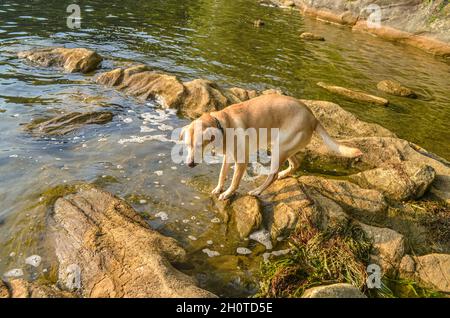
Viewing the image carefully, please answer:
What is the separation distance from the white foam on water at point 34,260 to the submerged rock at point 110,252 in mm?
292

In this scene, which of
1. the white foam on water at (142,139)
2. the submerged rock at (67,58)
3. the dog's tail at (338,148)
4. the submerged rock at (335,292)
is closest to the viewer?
the submerged rock at (335,292)

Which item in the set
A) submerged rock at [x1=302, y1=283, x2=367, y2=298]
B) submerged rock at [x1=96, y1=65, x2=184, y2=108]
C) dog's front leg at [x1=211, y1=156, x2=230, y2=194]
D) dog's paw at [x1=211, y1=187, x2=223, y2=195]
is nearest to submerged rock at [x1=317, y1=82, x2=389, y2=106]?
submerged rock at [x1=96, y1=65, x2=184, y2=108]

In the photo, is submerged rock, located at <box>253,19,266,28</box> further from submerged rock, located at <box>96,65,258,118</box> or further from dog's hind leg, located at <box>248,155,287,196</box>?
dog's hind leg, located at <box>248,155,287,196</box>

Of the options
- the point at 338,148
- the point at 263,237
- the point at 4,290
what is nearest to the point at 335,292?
the point at 263,237

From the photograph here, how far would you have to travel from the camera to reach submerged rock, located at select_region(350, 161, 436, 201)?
7.98 metres

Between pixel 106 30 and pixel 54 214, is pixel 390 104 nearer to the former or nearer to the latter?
pixel 54 214

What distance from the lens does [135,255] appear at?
5.61 meters

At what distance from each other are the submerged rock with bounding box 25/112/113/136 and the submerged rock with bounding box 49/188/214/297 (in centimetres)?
378

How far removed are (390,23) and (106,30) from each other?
2331cm

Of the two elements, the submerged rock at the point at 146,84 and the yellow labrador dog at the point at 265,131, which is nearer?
the yellow labrador dog at the point at 265,131

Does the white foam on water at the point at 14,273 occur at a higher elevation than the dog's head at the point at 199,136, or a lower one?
lower

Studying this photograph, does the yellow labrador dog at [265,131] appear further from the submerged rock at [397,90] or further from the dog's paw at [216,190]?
the submerged rock at [397,90]

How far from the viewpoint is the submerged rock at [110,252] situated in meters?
5.05

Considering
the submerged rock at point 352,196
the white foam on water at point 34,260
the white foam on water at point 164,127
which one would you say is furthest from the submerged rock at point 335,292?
the white foam on water at point 164,127
